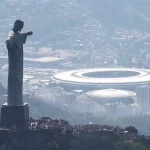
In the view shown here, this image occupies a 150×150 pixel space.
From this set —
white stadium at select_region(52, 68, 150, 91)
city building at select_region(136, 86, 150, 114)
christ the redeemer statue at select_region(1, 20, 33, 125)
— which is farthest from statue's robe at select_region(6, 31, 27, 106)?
white stadium at select_region(52, 68, 150, 91)

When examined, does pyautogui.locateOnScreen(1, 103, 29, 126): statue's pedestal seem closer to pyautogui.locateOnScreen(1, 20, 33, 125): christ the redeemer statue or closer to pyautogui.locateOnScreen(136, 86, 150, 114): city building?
pyautogui.locateOnScreen(1, 20, 33, 125): christ the redeemer statue

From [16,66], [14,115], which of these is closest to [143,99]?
[16,66]

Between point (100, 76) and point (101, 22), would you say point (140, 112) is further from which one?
point (101, 22)

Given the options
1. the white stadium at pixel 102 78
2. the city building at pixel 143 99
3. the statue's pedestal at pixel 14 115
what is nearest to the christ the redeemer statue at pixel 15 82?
the statue's pedestal at pixel 14 115

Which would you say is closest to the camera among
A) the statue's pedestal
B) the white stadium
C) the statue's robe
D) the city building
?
the statue's pedestal

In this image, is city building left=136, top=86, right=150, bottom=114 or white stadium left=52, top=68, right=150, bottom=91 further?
white stadium left=52, top=68, right=150, bottom=91

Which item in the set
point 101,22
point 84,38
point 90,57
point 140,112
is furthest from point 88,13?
point 140,112
